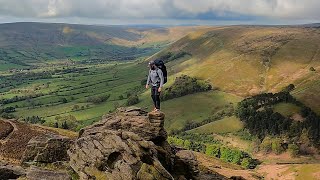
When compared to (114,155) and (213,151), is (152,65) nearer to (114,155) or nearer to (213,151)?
(114,155)

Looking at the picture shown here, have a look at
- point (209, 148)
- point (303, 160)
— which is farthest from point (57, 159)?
point (303, 160)

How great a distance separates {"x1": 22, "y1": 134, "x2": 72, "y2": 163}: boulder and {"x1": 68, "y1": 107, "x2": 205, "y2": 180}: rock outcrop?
9.65 feet

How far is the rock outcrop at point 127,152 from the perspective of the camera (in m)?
37.9

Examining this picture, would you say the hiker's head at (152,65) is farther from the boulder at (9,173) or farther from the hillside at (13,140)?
the hillside at (13,140)

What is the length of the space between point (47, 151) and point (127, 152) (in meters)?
13.0

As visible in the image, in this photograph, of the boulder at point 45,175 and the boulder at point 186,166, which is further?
the boulder at point 186,166

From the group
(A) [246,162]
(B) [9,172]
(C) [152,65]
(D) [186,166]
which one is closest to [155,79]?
(C) [152,65]

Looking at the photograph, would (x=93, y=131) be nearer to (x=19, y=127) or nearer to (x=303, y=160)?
(x=19, y=127)

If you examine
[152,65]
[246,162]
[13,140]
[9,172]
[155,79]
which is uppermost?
[152,65]

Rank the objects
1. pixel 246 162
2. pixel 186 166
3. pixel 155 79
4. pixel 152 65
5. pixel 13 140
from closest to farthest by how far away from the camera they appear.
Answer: pixel 152 65, pixel 155 79, pixel 186 166, pixel 13 140, pixel 246 162

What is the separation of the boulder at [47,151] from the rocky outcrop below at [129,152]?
3.12 meters

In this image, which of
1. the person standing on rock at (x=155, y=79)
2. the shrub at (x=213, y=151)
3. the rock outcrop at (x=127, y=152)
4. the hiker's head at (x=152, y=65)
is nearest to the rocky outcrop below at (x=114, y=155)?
the rock outcrop at (x=127, y=152)

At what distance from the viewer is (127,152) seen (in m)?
39.3

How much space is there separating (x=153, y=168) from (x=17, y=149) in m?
27.7
